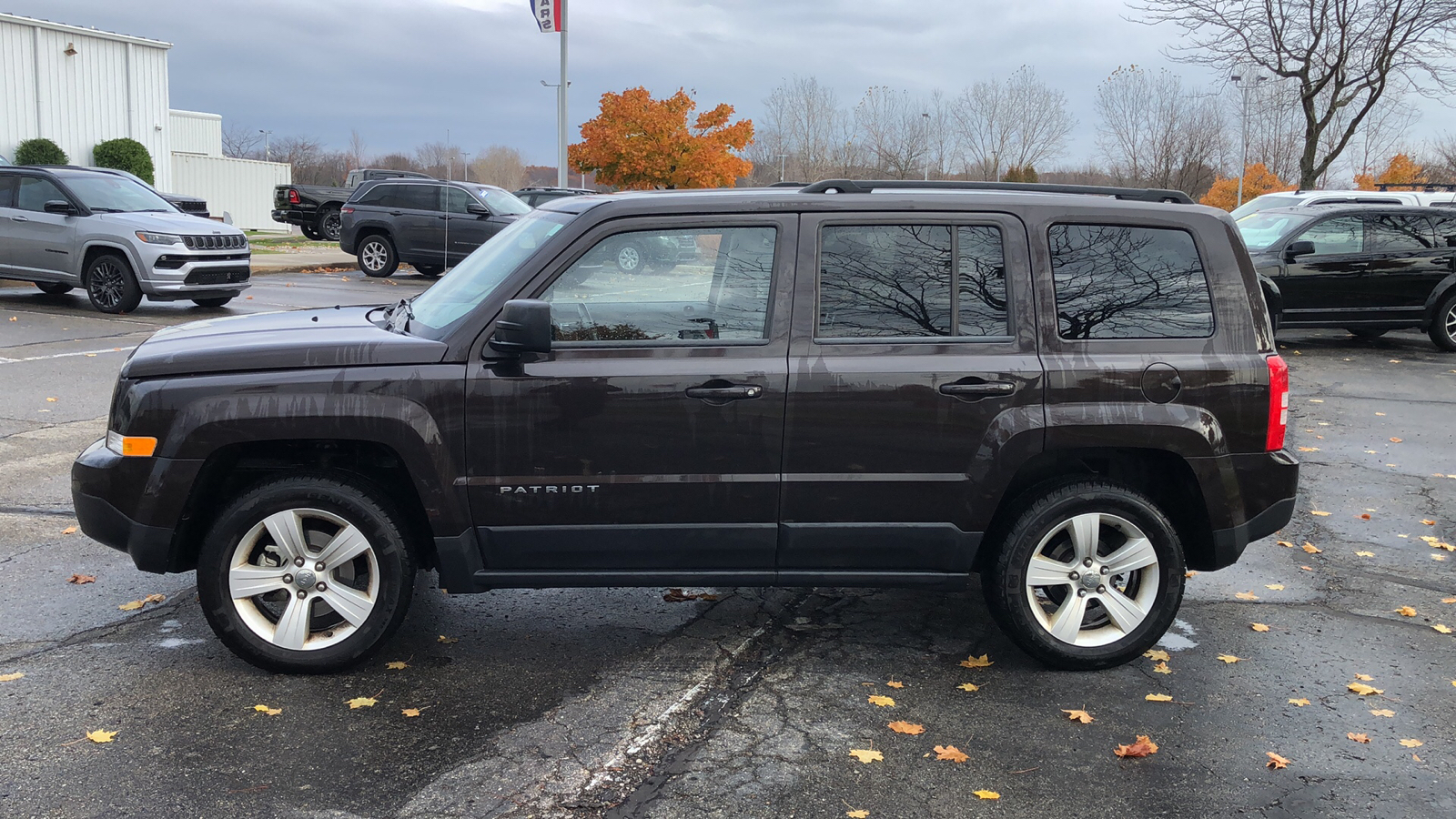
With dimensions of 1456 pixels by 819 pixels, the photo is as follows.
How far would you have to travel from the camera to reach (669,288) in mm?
4367

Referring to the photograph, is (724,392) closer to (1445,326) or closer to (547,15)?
(1445,326)

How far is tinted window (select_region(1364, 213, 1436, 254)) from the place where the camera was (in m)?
14.7

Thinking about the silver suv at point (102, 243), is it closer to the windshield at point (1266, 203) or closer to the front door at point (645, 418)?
the front door at point (645, 418)

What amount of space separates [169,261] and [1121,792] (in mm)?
13955

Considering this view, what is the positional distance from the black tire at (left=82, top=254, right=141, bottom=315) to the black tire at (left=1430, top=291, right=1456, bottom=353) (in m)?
16.6

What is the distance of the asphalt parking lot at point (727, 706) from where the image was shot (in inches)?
140

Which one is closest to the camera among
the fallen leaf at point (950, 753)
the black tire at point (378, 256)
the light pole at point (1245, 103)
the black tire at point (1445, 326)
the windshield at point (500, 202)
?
the fallen leaf at point (950, 753)

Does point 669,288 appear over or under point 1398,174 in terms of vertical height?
under

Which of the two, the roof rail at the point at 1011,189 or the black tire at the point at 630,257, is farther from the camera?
the roof rail at the point at 1011,189

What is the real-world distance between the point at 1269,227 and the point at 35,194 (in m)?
16.2

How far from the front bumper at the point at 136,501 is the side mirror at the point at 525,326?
4.05ft

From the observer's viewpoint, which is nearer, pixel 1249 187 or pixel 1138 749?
pixel 1138 749

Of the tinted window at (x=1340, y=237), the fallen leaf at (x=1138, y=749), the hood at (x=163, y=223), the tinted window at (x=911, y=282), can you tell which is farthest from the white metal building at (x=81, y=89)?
the fallen leaf at (x=1138, y=749)

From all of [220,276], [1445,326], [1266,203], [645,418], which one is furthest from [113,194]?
[1266,203]
